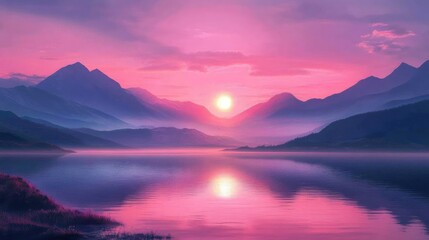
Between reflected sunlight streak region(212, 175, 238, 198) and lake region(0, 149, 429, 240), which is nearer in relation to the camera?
lake region(0, 149, 429, 240)

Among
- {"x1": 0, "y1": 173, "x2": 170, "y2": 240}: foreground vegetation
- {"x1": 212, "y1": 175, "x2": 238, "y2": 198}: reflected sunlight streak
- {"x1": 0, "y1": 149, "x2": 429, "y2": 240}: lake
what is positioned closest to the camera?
{"x1": 0, "y1": 173, "x2": 170, "y2": 240}: foreground vegetation

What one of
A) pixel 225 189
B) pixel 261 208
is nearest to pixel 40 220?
pixel 261 208

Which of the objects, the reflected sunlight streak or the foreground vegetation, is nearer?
the foreground vegetation

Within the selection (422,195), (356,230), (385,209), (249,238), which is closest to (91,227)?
(249,238)

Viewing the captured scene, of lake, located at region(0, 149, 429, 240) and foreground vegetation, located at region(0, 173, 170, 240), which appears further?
lake, located at region(0, 149, 429, 240)

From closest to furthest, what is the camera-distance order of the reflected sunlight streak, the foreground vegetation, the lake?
the foreground vegetation < the lake < the reflected sunlight streak

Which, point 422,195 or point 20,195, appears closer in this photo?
point 20,195

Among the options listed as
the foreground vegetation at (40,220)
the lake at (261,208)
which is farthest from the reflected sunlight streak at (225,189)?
the foreground vegetation at (40,220)

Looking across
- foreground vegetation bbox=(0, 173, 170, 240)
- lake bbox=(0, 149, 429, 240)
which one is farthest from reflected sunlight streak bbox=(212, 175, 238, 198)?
foreground vegetation bbox=(0, 173, 170, 240)

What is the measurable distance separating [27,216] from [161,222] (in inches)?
463

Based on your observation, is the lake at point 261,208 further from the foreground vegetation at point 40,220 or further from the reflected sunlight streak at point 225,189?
the foreground vegetation at point 40,220

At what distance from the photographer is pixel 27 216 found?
159ft

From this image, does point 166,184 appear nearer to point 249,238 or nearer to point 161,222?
point 161,222

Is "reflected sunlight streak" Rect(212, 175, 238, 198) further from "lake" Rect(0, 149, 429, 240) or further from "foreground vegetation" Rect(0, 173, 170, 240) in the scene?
"foreground vegetation" Rect(0, 173, 170, 240)
